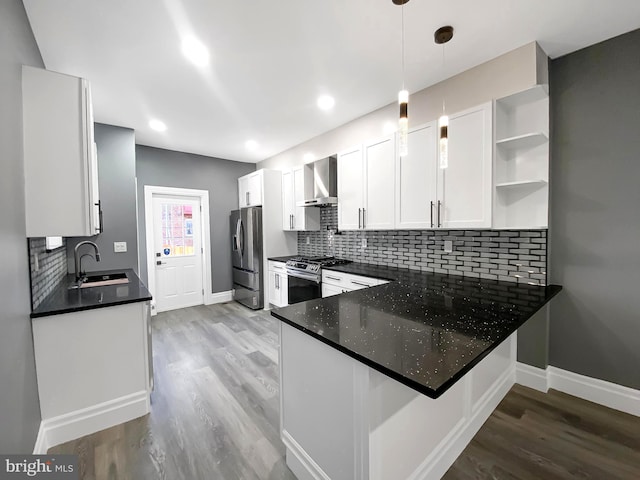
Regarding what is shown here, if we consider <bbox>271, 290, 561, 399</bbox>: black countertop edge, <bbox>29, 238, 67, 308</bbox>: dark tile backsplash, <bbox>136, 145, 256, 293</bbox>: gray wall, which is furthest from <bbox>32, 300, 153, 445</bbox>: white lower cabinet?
<bbox>136, 145, 256, 293</bbox>: gray wall

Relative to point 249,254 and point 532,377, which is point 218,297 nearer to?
point 249,254

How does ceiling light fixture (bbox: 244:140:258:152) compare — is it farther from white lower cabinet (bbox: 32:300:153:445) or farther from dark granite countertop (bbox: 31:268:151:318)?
white lower cabinet (bbox: 32:300:153:445)

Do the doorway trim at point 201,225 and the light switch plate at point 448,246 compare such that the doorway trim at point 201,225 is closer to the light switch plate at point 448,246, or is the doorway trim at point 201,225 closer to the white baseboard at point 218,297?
the white baseboard at point 218,297

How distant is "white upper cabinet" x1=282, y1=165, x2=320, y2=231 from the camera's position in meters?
4.10

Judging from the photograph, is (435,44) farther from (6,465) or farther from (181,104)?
(6,465)

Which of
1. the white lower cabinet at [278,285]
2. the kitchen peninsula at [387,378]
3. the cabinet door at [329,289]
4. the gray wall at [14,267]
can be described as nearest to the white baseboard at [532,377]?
the kitchen peninsula at [387,378]

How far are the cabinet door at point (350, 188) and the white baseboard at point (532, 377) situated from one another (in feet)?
6.68

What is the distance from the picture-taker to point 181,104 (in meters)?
2.92

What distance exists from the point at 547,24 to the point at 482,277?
1.93m

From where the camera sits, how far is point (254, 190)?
15.6 ft

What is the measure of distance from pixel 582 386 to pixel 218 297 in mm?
4964

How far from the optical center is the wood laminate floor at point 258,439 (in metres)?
1.55

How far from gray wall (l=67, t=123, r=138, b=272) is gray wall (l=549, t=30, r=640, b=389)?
4609 mm

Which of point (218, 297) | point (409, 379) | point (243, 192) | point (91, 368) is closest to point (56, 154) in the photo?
point (91, 368)
